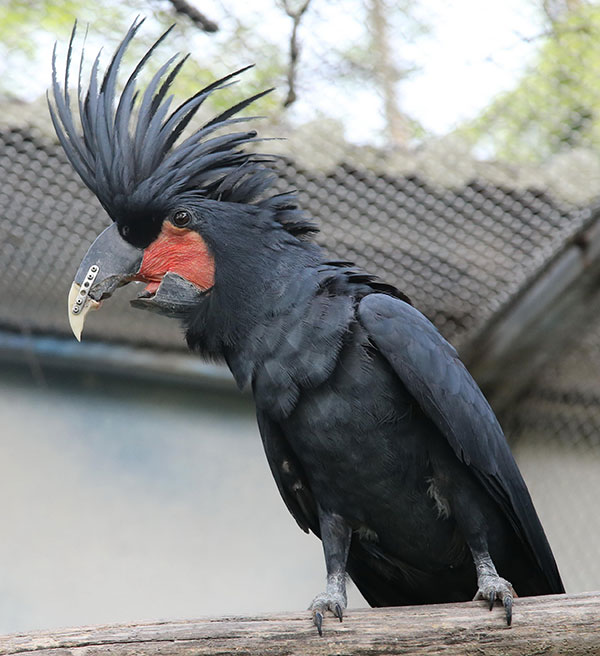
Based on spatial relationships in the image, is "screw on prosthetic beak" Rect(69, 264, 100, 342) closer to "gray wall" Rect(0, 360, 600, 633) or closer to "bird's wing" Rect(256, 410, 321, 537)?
"bird's wing" Rect(256, 410, 321, 537)

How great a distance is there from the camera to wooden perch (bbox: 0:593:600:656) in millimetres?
2535

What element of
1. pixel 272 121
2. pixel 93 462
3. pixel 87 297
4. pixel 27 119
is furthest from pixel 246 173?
pixel 93 462

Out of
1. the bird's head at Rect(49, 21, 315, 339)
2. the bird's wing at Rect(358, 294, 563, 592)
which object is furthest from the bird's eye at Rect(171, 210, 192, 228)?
the bird's wing at Rect(358, 294, 563, 592)

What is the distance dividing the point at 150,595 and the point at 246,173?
2600 millimetres

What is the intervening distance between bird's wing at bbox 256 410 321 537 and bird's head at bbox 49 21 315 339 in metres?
0.55

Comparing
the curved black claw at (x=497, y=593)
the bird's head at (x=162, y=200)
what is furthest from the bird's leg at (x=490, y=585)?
the bird's head at (x=162, y=200)

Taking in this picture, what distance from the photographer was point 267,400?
2.99 metres

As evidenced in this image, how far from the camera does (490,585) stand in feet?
9.14

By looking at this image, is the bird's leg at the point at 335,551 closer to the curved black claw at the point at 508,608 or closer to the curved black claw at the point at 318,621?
the curved black claw at the point at 318,621

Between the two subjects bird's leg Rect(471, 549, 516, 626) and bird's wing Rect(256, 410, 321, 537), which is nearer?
bird's leg Rect(471, 549, 516, 626)

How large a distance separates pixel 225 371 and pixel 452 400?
2.13 m

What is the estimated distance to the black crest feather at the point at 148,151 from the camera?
10.4ft

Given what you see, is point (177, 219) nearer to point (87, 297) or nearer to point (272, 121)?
point (87, 297)

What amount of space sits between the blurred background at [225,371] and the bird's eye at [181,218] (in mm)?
1103
